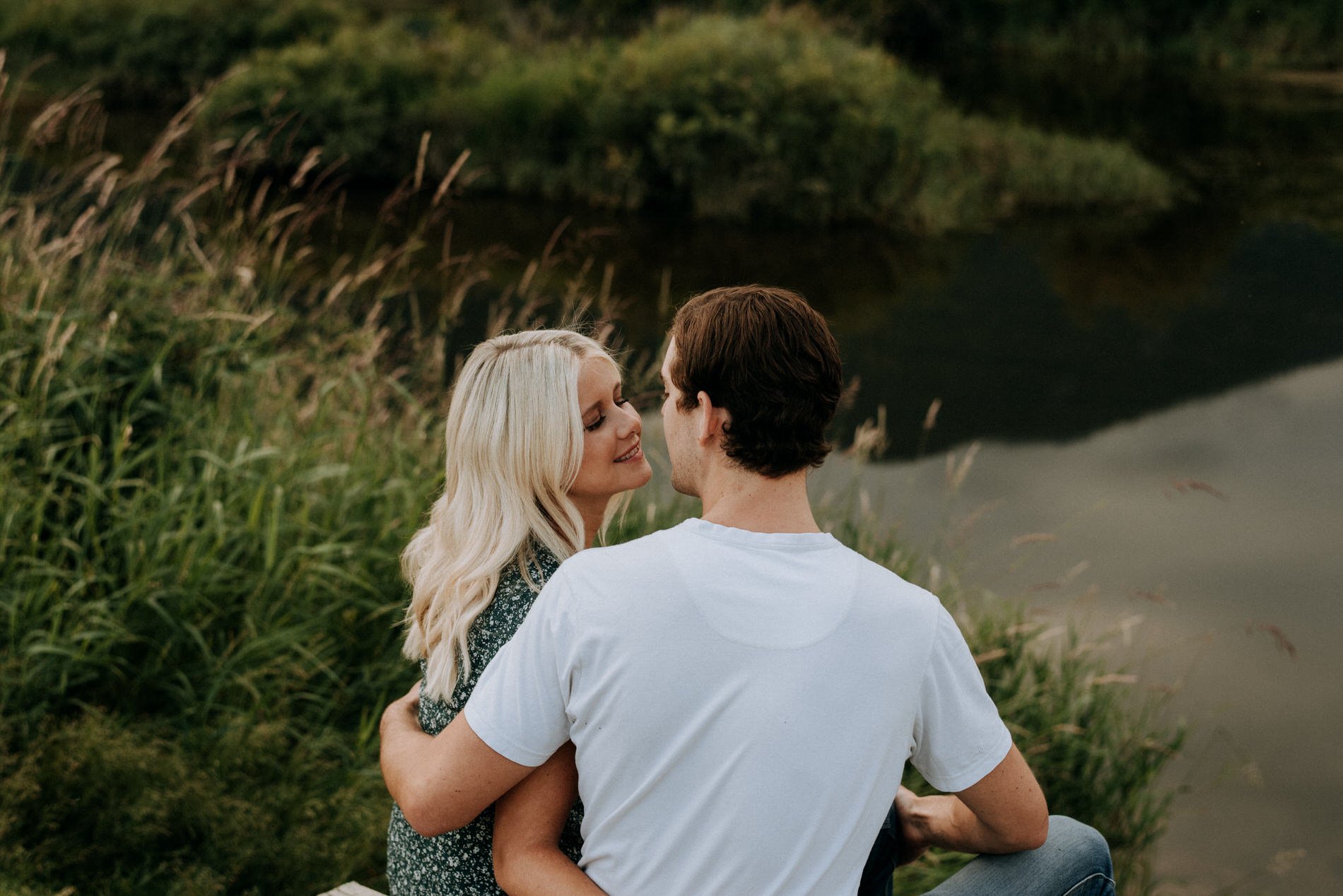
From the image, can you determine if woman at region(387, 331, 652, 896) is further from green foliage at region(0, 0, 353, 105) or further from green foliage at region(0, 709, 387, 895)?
green foliage at region(0, 0, 353, 105)

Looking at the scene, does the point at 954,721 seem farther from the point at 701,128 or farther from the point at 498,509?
the point at 701,128

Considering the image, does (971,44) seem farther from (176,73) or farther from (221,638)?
(221,638)

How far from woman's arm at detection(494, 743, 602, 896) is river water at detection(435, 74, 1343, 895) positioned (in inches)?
105

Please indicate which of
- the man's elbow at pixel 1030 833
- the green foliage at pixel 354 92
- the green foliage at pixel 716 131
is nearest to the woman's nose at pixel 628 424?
the man's elbow at pixel 1030 833

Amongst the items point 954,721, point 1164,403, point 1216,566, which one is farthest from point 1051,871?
point 1164,403

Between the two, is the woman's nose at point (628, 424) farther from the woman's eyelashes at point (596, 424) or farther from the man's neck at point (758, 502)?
the man's neck at point (758, 502)

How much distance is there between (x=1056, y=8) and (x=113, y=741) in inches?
621

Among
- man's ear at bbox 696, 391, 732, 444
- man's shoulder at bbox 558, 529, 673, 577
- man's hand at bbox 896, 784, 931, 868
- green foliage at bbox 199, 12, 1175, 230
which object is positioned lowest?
green foliage at bbox 199, 12, 1175, 230

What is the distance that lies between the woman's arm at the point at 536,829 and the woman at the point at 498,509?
11 cm

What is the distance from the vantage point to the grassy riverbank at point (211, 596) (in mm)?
2650

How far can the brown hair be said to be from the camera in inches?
54.7

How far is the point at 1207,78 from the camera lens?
13445mm

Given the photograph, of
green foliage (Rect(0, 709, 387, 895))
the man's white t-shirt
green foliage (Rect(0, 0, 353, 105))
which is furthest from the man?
green foliage (Rect(0, 0, 353, 105))

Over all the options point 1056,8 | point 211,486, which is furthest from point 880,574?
point 1056,8
